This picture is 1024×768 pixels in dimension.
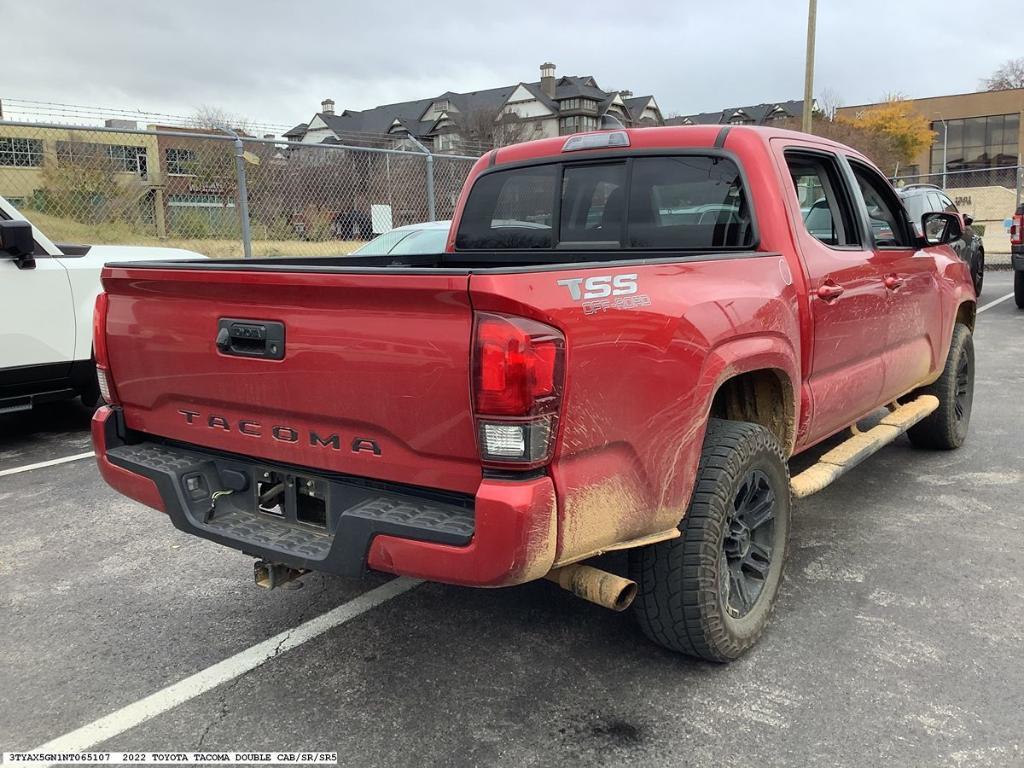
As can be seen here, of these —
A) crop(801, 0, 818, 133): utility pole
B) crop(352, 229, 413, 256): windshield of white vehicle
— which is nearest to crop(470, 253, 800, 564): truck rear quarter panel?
crop(352, 229, 413, 256): windshield of white vehicle

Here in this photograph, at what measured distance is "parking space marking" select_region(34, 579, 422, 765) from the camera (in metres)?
2.65

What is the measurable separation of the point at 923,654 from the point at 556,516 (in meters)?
1.69

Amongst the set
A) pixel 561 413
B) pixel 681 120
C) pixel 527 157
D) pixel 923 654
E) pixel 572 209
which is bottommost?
pixel 923 654

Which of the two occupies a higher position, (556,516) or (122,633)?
(556,516)

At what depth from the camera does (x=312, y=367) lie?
8.29 feet

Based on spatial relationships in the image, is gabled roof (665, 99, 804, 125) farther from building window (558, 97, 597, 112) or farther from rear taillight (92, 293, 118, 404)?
rear taillight (92, 293, 118, 404)

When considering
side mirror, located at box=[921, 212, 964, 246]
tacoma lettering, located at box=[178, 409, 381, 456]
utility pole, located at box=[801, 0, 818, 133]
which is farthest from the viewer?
utility pole, located at box=[801, 0, 818, 133]

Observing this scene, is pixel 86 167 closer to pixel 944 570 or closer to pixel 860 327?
pixel 860 327

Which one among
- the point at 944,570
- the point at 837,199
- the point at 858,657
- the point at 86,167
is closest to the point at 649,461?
the point at 858,657

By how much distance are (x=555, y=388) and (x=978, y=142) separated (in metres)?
69.9

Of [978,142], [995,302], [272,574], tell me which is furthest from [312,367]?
[978,142]

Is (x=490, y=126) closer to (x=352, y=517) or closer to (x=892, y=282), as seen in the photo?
(x=892, y=282)

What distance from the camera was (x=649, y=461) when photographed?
2553 mm

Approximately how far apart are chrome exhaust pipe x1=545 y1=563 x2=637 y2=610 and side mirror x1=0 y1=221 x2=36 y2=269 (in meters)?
4.89
